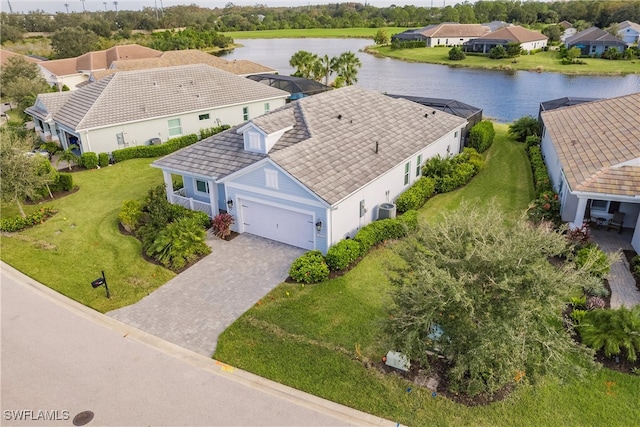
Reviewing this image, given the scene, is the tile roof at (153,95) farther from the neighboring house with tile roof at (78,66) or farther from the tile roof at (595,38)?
the tile roof at (595,38)

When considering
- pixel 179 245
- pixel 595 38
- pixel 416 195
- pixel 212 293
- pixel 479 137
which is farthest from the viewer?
pixel 595 38

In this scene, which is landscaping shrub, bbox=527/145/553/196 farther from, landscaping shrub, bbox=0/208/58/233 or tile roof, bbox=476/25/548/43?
tile roof, bbox=476/25/548/43

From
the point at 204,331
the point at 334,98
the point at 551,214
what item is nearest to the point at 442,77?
the point at 334,98

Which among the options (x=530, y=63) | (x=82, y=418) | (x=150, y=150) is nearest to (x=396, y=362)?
(x=82, y=418)

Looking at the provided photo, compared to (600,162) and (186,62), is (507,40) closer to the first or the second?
(186,62)

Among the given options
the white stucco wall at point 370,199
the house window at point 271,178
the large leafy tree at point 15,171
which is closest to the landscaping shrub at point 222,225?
the house window at point 271,178

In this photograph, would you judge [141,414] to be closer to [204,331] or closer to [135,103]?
[204,331]

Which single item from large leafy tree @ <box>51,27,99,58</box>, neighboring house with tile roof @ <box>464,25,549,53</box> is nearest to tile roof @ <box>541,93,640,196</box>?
neighboring house with tile roof @ <box>464,25,549,53</box>
